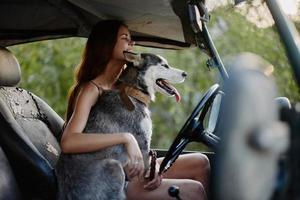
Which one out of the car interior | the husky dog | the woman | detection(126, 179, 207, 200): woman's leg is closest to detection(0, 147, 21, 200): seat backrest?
A: the car interior

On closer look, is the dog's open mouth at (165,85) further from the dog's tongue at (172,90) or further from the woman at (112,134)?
the woman at (112,134)

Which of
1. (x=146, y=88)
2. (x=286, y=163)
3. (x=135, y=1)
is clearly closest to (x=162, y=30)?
(x=135, y=1)

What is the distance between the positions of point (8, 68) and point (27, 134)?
1.22ft

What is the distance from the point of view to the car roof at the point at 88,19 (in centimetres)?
415

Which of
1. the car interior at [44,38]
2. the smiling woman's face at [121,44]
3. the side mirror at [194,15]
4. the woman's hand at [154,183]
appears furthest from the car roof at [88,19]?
the woman's hand at [154,183]

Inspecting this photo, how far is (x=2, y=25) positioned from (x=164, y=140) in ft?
21.3

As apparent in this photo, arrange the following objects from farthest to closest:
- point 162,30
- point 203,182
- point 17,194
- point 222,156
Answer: point 162,30
point 203,182
point 17,194
point 222,156

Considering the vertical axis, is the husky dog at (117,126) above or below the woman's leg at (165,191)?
above

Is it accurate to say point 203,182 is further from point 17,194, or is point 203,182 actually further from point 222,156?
point 222,156

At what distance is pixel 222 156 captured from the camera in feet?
7.50

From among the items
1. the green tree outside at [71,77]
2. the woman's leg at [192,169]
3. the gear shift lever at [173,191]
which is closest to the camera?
the gear shift lever at [173,191]

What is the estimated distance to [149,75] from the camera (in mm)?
3859

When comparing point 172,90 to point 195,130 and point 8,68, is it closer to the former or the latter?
point 195,130

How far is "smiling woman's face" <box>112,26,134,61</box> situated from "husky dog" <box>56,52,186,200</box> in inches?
1.5
